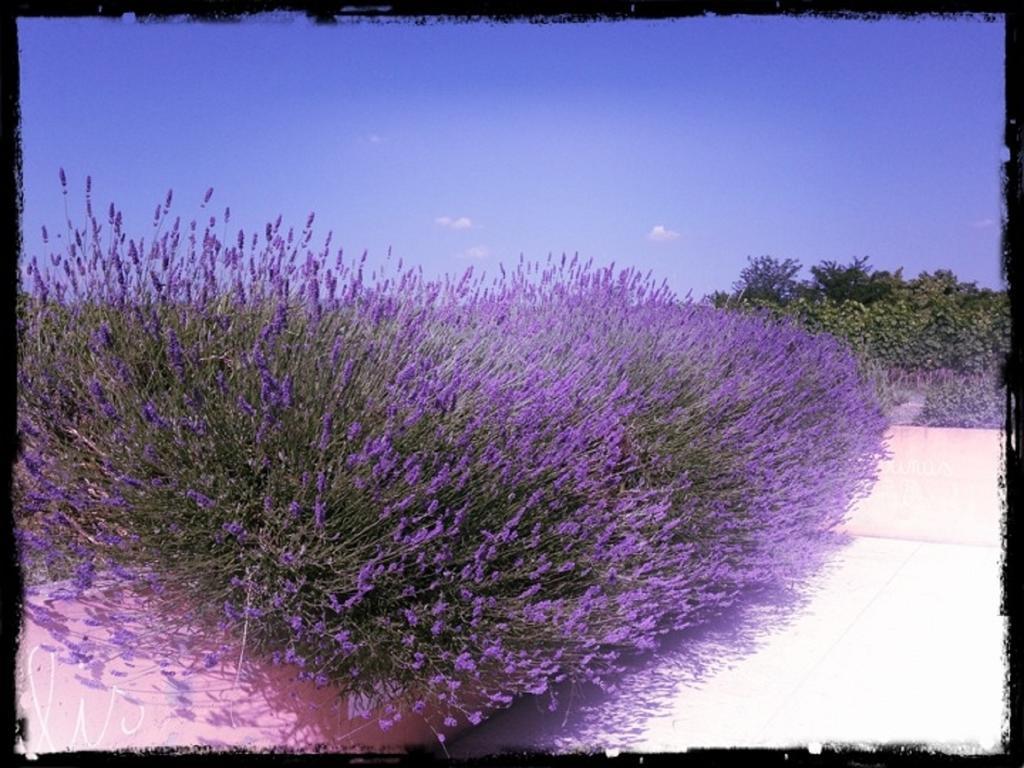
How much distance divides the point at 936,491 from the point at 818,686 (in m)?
4.00

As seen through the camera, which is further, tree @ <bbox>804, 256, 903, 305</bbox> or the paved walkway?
tree @ <bbox>804, 256, 903, 305</bbox>

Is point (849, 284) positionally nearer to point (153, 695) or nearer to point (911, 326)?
point (911, 326)

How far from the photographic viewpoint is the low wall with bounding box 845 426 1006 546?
6754mm

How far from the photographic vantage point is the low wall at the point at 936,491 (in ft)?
22.2

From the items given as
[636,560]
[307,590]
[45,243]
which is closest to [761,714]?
[636,560]

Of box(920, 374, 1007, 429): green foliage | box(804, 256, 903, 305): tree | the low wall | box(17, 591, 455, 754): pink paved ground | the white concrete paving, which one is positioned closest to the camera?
box(17, 591, 455, 754): pink paved ground

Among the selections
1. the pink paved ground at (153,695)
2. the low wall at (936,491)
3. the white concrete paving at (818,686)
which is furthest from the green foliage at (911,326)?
the pink paved ground at (153,695)

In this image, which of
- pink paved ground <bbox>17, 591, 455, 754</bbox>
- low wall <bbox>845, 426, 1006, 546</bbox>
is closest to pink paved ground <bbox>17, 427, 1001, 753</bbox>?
pink paved ground <bbox>17, 591, 455, 754</bbox>

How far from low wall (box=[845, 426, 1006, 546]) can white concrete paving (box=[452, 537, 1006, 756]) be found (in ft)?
5.79

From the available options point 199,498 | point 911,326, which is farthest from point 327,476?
point 911,326

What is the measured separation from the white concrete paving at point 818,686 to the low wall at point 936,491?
1.77 metres

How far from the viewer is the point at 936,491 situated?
6977 millimetres

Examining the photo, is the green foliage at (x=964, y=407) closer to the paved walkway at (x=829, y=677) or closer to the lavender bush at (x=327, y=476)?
the paved walkway at (x=829, y=677)

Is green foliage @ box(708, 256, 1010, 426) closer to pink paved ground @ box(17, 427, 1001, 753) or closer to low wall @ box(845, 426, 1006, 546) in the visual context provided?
low wall @ box(845, 426, 1006, 546)
